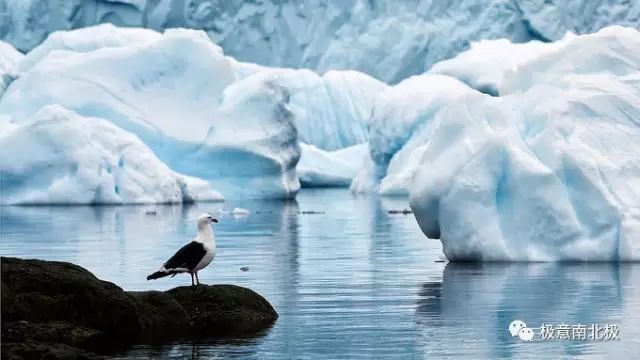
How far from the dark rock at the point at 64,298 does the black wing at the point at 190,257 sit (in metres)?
0.54

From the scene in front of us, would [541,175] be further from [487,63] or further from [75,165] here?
[487,63]

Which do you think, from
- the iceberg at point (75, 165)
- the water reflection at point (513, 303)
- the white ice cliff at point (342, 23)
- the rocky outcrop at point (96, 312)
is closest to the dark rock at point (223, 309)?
the rocky outcrop at point (96, 312)

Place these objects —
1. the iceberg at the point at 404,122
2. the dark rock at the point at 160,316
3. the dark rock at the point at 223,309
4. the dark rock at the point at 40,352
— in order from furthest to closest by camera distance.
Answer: the iceberg at the point at 404,122, the dark rock at the point at 223,309, the dark rock at the point at 160,316, the dark rock at the point at 40,352

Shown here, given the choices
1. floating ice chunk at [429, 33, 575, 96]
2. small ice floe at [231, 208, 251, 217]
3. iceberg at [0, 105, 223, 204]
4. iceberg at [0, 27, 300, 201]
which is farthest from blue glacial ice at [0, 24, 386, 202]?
small ice floe at [231, 208, 251, 217]

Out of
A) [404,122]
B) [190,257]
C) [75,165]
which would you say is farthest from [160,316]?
[404,122]

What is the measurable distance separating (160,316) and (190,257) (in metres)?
0.43

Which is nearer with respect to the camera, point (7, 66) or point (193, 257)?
point (193, 257)

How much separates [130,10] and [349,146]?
877 cm

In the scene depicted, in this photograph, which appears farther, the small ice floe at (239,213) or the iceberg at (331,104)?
the iceberg at (331,104)

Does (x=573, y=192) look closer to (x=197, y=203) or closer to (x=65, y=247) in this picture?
(x=65, y=247)

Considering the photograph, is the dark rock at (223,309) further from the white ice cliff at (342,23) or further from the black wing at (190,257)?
the white ice cliff at (342,23)

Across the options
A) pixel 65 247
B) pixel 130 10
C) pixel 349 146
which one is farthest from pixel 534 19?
pixel 65 247

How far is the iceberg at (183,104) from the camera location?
33375 mm

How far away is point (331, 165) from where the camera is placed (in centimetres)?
4638
